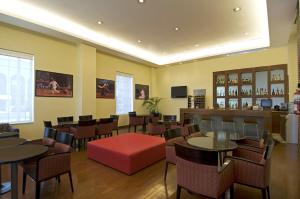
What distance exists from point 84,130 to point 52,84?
253 centimetres

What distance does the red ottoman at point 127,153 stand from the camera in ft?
11.3

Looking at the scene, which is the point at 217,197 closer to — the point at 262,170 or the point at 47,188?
the point at 262,170

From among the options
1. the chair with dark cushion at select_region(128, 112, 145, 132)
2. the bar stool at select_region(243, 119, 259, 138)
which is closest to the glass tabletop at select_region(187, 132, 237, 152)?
the bar stool at select_region(243, 119, 259, 138)

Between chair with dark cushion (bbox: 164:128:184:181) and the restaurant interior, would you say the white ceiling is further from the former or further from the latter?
chair with dark cushion (bbox: 164:128:184:181)

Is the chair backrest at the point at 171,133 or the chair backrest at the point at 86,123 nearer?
the chair backrest at the point at 171,133

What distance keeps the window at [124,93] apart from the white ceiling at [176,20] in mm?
1744

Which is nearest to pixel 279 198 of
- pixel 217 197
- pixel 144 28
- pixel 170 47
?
pixel 217 197

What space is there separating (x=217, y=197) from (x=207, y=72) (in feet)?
25.6

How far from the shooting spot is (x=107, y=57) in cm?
833

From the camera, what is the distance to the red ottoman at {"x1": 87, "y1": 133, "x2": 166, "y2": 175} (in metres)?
3.44

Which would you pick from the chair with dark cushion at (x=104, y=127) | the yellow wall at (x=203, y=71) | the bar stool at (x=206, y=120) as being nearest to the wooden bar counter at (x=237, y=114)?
the bar stool at (x=206, y=120)

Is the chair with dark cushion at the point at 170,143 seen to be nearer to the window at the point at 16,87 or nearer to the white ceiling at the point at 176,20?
the white ceiling at the point at 176,20

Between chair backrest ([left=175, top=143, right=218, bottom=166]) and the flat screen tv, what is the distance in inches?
309

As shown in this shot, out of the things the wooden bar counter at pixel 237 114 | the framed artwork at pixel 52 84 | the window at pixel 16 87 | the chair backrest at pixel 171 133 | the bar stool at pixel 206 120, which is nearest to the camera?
the chair backrest at pixel 171 133
